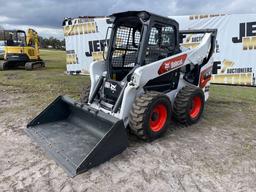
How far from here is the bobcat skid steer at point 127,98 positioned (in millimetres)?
3426

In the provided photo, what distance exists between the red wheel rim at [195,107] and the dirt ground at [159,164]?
0.24 m

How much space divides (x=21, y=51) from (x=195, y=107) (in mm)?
12037

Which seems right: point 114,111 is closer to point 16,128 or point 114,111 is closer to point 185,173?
point 185,173

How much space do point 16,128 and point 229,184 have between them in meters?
3.60

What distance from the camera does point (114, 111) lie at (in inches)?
156

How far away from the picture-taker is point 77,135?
3912 mm

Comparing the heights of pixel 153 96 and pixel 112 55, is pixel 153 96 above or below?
below

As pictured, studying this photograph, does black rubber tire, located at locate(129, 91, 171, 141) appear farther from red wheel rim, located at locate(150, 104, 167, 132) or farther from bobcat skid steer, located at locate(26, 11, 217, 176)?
red wheel rim, located at locate(150, 104, 167, 132)

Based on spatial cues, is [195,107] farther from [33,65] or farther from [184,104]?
[33,65]

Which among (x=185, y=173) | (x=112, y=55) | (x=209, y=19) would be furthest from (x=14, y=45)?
(x=185, y=173)

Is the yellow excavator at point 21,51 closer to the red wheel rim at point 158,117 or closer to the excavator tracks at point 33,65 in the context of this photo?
the excavator tracks at point 33,65

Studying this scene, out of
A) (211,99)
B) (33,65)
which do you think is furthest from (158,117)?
(33,65)

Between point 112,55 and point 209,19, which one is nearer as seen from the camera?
point 112,55

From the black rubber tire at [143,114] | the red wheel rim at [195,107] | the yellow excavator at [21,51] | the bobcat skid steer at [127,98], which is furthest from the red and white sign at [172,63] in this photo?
the yellow excavator at [21,51]
